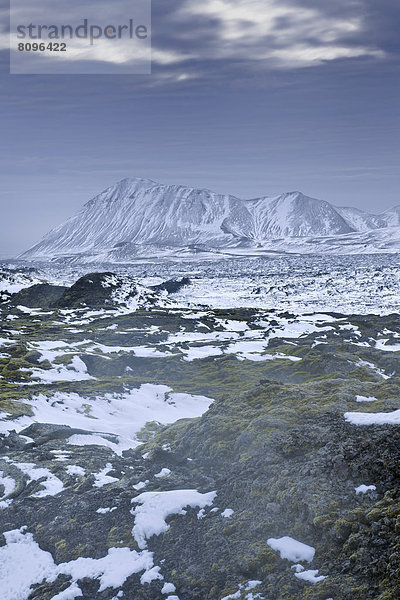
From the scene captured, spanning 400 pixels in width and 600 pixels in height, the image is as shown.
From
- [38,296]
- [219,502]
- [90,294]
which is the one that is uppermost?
[219,502]

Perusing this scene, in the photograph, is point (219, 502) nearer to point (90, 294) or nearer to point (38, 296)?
point (90, 294)

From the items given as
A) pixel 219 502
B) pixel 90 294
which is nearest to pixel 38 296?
pixel 90 294

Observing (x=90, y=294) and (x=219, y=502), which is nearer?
(x=219, y=502)

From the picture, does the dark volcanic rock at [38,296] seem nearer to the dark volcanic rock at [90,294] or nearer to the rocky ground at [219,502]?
the dark volcanic rock at [90,294]

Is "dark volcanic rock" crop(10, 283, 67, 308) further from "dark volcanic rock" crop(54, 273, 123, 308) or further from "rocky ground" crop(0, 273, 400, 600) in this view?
"rocky ground" crop(0, 273, 400, 600)

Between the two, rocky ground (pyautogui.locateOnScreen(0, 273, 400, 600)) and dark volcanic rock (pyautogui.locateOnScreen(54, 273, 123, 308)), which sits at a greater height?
rocky ground (pyautogui.locateOnScreen(0, 273, 400, 600))

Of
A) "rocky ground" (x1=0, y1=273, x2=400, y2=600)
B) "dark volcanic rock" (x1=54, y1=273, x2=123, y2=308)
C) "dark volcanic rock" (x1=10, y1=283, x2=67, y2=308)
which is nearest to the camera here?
"rocky ground" (x1=0, y1=273, x2=400, y2=600)

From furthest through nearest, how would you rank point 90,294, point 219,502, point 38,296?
point 38,296 < point 90,294 < point 219,502

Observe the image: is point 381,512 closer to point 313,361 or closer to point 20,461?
point 20,461

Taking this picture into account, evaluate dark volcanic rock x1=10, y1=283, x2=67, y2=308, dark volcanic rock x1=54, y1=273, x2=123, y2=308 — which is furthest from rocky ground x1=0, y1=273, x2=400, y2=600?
dark volcanic rock x1=10, y1=283, x2=67, y2=308

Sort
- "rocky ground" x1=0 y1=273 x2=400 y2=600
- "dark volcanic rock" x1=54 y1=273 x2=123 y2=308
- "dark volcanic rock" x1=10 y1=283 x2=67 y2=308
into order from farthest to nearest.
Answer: "dark volcanic rock" x1=10 y1=283 x2=67 y2=308, "dark volcanic rock" x1=54 y1=273 x2=123 y2=308, "rocky ground" x1=0 y1=273 x2=400 y2=600

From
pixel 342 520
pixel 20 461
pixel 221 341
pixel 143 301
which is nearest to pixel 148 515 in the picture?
pixel 342 520

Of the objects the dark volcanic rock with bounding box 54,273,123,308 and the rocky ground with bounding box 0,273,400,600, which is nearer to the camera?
the rocky ground with bounding box 0,273,400,600

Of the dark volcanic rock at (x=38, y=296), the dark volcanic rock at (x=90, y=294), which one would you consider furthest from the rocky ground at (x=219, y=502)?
the dark volcanic rock at (x=38, y=296)
